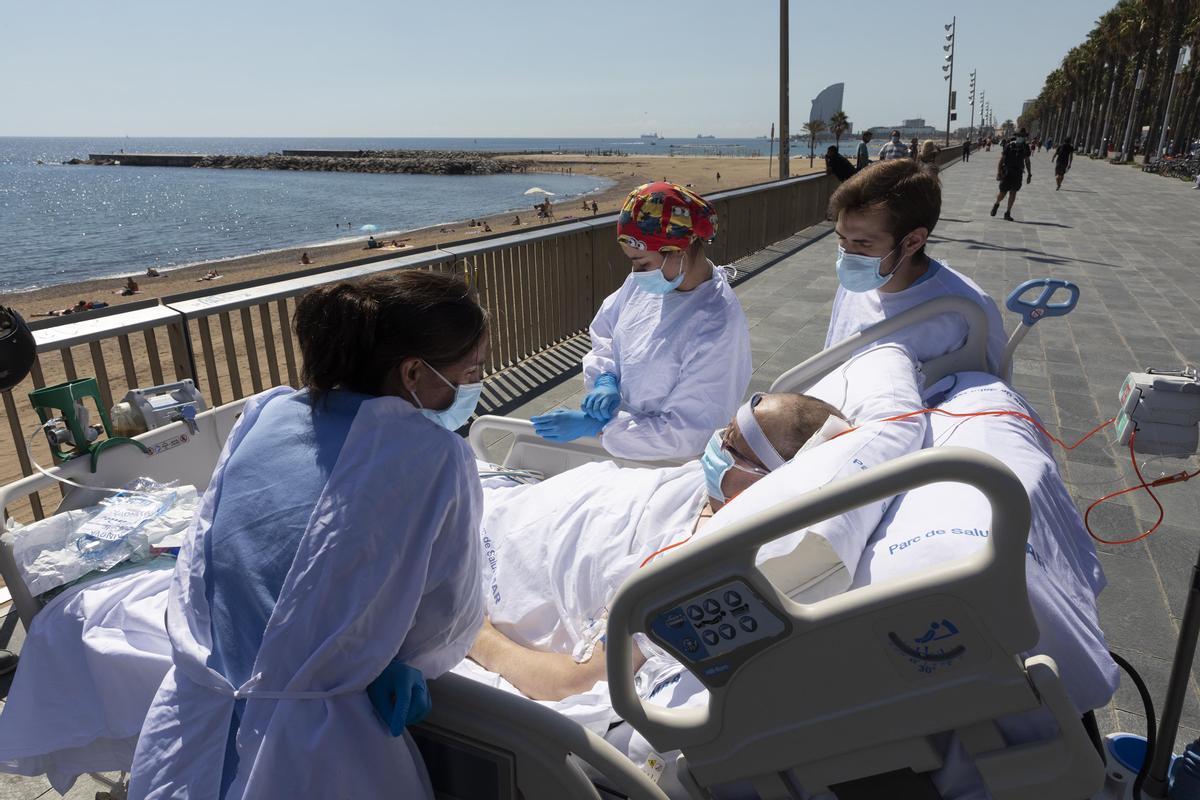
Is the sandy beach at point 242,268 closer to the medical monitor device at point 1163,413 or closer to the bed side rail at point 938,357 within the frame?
the bed side rail at point 938,357

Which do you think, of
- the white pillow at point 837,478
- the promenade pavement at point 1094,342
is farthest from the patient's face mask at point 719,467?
the promenade pavement at point 1094,342

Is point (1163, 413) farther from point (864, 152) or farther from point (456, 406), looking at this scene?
point (864, 152)

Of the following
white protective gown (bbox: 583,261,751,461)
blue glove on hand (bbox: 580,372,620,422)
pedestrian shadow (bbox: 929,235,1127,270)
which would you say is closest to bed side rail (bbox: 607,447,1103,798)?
white protective gown (bbox: 583,261,751,461)

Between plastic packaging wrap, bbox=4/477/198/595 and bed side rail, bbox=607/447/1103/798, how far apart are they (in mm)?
1459

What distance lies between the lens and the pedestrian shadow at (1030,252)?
11.0 meters

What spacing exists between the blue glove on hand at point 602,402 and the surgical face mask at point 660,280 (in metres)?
0.47

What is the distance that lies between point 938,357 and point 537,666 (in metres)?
1.71

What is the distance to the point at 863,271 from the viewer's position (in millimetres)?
2652

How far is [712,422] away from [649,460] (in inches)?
12.0

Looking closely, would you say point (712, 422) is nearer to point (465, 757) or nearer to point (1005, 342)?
point (1005, 342)

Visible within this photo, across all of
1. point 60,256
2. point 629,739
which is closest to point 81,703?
point 629,739

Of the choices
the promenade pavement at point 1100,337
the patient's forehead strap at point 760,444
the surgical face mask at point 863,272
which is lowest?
the promenade pavement at point 1100,337

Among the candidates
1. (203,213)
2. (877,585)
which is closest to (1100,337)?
(877,585)

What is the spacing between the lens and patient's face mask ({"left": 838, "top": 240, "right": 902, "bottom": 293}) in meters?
2.63
